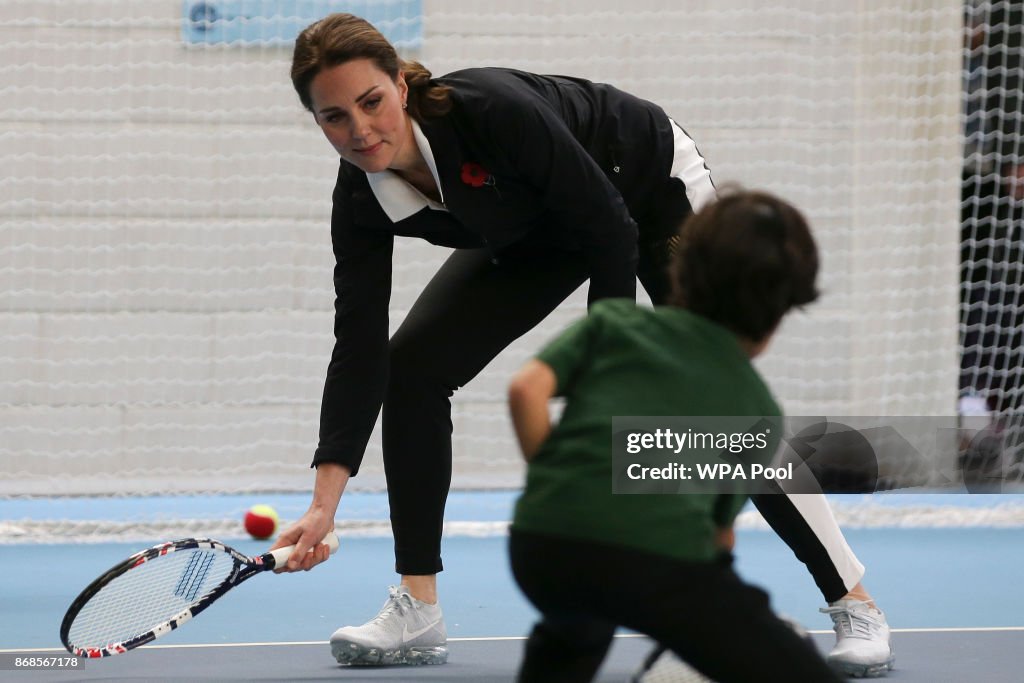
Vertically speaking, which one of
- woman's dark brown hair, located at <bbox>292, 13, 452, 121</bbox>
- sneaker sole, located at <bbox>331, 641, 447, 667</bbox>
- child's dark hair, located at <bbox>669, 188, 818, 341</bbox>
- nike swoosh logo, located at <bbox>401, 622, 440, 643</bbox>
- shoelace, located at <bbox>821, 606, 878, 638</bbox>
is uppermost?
woman's dark brown hair, located at <bbox>292, 13, 452, 121</bbox>

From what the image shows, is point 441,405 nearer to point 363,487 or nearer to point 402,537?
point 402,537

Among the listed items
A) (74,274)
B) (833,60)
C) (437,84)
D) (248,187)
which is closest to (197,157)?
(248,187)

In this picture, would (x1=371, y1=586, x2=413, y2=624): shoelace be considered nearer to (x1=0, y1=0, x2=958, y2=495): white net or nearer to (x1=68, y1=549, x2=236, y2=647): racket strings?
(x1=68, y1=549, x2=236, y2=647): racket strings

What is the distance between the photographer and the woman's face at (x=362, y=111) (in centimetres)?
200

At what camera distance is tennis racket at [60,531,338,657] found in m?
2.06

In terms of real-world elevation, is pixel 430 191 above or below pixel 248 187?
above

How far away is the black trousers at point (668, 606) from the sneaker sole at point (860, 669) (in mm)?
1021

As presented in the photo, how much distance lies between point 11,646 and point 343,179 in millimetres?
1140

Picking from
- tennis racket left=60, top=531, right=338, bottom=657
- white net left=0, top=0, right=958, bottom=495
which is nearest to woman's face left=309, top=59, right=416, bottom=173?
tennis racket left=60, top=531, right=338, bottom=657

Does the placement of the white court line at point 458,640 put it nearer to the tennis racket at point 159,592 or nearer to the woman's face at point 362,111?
the tennis racket at point 159,592

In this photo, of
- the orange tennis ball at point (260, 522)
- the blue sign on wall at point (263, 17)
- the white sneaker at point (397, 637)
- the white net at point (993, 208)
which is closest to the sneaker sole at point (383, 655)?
the white sneaker at point (397, 637)

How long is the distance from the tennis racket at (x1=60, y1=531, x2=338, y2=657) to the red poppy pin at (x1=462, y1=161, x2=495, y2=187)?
2.02 ft

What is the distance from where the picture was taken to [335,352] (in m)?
2.33

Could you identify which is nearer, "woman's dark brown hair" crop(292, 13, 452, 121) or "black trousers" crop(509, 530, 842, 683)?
"black trousers" crop(509, 530, 842, 683)
